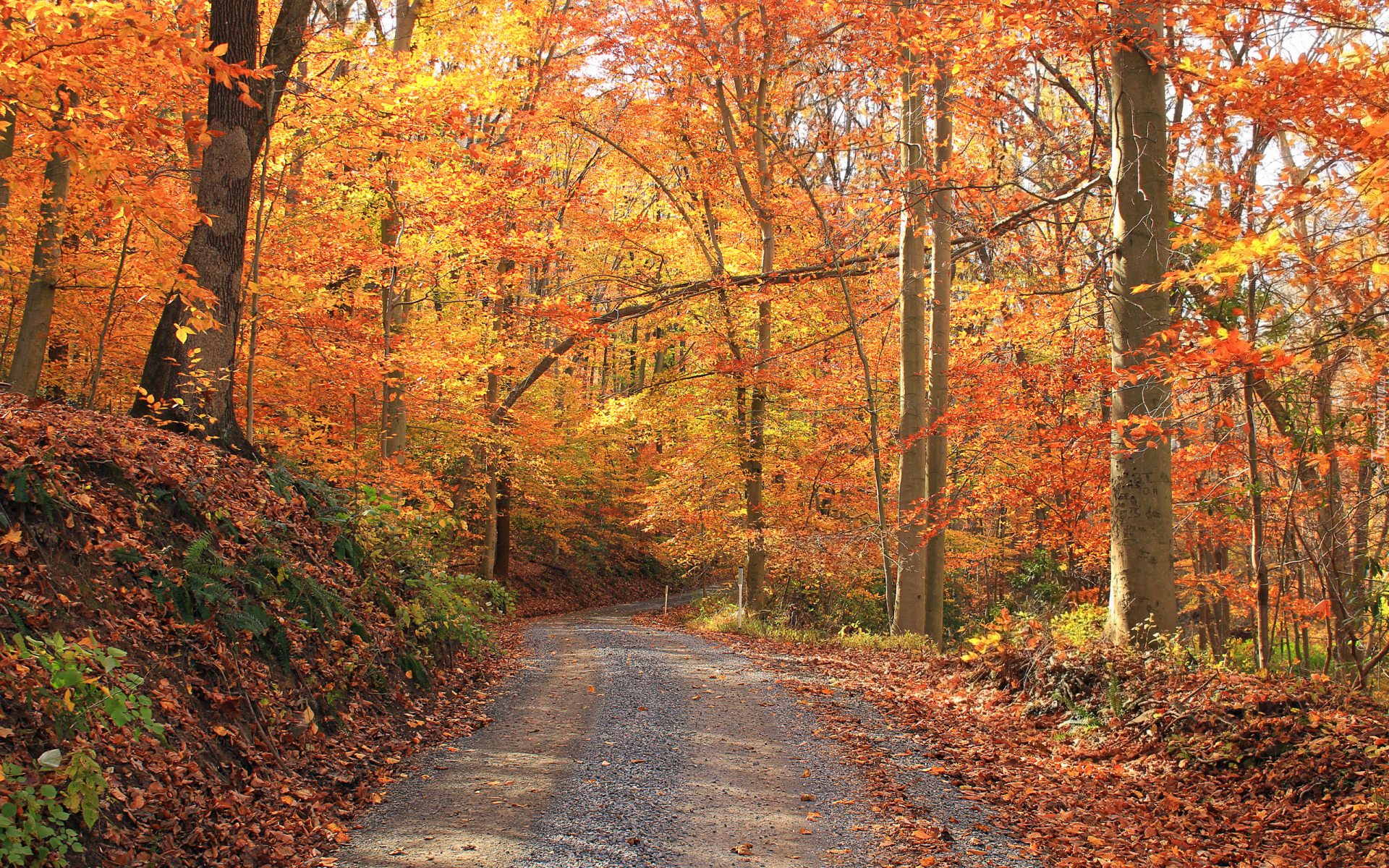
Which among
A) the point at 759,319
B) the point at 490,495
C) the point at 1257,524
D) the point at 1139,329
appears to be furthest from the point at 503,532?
the point at 1257,524

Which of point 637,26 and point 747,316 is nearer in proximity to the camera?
point 637,26

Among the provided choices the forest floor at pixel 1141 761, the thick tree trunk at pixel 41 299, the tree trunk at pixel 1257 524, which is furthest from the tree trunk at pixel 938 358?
the thick tree trunk at pixel 41 299

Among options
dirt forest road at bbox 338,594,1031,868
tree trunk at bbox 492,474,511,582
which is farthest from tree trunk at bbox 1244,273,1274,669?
tree trunk at bbox 492,474,511,582

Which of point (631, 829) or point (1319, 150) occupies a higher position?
point (1319, 150)

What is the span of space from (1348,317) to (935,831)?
4.68 metres

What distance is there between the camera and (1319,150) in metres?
6.18

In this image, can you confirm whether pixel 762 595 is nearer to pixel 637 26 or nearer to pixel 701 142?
pixel 701 142

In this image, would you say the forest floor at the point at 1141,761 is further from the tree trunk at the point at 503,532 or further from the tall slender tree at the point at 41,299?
the tree trunk at the point at 503,532

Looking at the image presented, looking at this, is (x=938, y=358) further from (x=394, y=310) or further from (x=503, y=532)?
(x=503, y=532)

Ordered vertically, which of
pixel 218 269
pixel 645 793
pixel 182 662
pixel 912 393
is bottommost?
pixel 645 793

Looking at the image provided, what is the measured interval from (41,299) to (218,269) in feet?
10.9

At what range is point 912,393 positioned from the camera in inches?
492

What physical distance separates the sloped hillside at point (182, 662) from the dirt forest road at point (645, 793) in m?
0.43

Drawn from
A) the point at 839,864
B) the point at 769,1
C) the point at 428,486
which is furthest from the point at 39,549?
the point at 769,1
